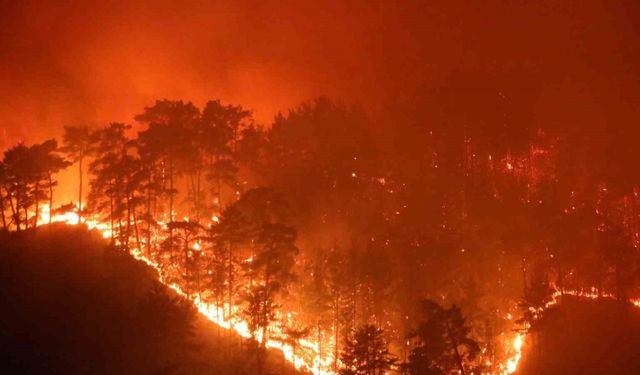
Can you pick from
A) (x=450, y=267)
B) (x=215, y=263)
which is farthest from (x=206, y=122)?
(x=450, y=267)

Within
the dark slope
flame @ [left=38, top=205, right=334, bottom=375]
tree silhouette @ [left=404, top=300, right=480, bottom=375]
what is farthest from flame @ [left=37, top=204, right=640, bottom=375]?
tree silhouette @ [left=404, top=300, right=480, bottom=375]

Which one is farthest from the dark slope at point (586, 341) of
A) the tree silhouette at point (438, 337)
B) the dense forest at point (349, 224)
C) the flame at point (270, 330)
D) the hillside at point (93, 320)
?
the hillside at point (93, 320)

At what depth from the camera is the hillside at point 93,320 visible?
38.6 meters

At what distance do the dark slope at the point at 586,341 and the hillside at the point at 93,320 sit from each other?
942 inches

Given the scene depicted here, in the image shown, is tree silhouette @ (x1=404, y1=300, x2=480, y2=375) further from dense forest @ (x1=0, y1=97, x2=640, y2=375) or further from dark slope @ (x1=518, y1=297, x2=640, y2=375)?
dark slope @ (x1=518, y1=297, x2=640, y2=375)

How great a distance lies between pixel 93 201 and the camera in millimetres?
58219

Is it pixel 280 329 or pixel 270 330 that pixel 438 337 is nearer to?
pixel 270 330

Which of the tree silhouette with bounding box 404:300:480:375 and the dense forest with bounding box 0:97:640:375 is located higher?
the dense forest with bounding box 0:97:640:375

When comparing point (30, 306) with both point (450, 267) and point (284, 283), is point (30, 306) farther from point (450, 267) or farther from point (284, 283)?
point (450, 267)

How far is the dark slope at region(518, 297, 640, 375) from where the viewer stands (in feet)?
165

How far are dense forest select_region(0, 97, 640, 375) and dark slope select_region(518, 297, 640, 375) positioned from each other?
0.68 metres

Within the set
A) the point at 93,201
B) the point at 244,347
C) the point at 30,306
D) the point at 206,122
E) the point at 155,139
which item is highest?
the point at 206,122

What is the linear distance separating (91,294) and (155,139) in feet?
56.8

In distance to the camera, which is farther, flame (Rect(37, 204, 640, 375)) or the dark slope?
flame (Rect(37, 204, 640, 375))
